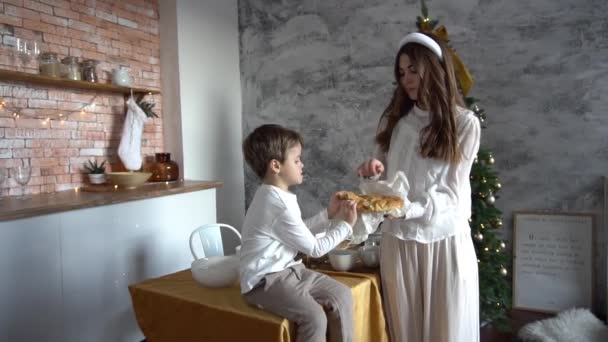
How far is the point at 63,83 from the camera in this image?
9.14 ft

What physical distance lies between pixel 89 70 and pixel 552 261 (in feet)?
11.1

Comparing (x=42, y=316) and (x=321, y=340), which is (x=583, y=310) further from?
(x=42, y=316)

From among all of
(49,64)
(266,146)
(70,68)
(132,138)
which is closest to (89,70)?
→ (70,68)

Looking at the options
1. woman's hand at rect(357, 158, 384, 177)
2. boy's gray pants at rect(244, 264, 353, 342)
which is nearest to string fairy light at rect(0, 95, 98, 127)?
boy's gray pants at rect(244, 264, 353, 342)

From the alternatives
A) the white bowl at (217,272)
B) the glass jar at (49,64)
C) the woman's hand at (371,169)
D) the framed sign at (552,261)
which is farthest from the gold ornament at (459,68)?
the glass jar at (49,64)

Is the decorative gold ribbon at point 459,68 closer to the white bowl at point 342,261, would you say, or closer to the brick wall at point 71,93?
the white bowl at point 342,261

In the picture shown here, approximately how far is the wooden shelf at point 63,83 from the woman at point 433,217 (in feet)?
6.93

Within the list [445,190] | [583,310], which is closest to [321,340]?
[445,190]

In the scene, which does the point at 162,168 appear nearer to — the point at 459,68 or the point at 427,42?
the point at 459,68

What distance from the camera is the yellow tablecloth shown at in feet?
4.51

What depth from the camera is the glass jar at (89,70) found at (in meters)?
2.90

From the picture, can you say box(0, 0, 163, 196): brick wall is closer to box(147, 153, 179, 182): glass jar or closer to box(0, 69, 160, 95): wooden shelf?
box(0, 69, 160, 95): wooden shelf

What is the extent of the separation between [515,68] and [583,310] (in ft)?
5.45

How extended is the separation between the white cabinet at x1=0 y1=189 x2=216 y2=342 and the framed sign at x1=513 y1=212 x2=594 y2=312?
7.77ft
